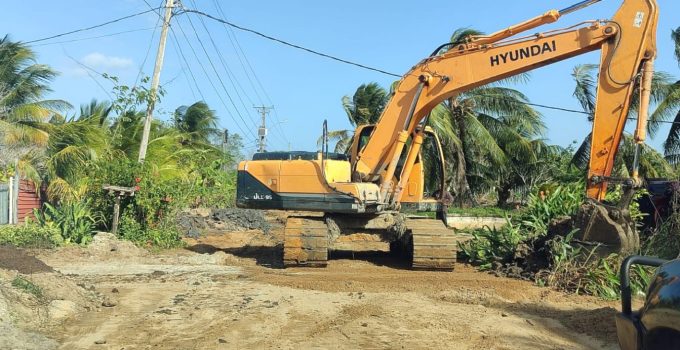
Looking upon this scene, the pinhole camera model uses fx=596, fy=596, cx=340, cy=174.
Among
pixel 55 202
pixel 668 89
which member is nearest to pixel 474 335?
pixel 55 202

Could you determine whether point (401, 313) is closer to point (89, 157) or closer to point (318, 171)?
point (318, 171)

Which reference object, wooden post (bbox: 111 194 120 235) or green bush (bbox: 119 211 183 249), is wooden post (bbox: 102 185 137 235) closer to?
wooden post (bbox: 111 194 120 235)

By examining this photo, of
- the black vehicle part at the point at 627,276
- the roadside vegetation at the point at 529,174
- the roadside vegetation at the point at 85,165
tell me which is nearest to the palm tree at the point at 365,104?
the roadside vegetation at the point at 529,174

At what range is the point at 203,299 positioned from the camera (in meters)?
7.94

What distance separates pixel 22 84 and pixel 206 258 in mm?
10894

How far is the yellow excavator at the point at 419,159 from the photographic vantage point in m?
9.35

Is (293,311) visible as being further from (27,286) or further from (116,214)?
(116,214)

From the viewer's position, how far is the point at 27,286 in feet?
22.7

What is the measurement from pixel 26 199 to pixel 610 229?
17742mm

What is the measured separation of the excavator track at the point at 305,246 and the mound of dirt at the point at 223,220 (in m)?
7.91

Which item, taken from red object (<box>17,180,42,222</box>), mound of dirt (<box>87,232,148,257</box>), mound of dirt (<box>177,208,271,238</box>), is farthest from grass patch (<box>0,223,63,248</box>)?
red object (<box>17,180,42,222</box>)

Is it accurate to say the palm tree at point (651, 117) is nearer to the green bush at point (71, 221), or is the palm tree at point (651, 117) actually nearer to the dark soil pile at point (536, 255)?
the dark soil pile at point (536, 255)

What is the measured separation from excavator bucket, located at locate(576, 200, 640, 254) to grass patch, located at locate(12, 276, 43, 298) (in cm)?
766

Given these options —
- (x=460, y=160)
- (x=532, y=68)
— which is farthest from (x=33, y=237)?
(x=460, y=160)
